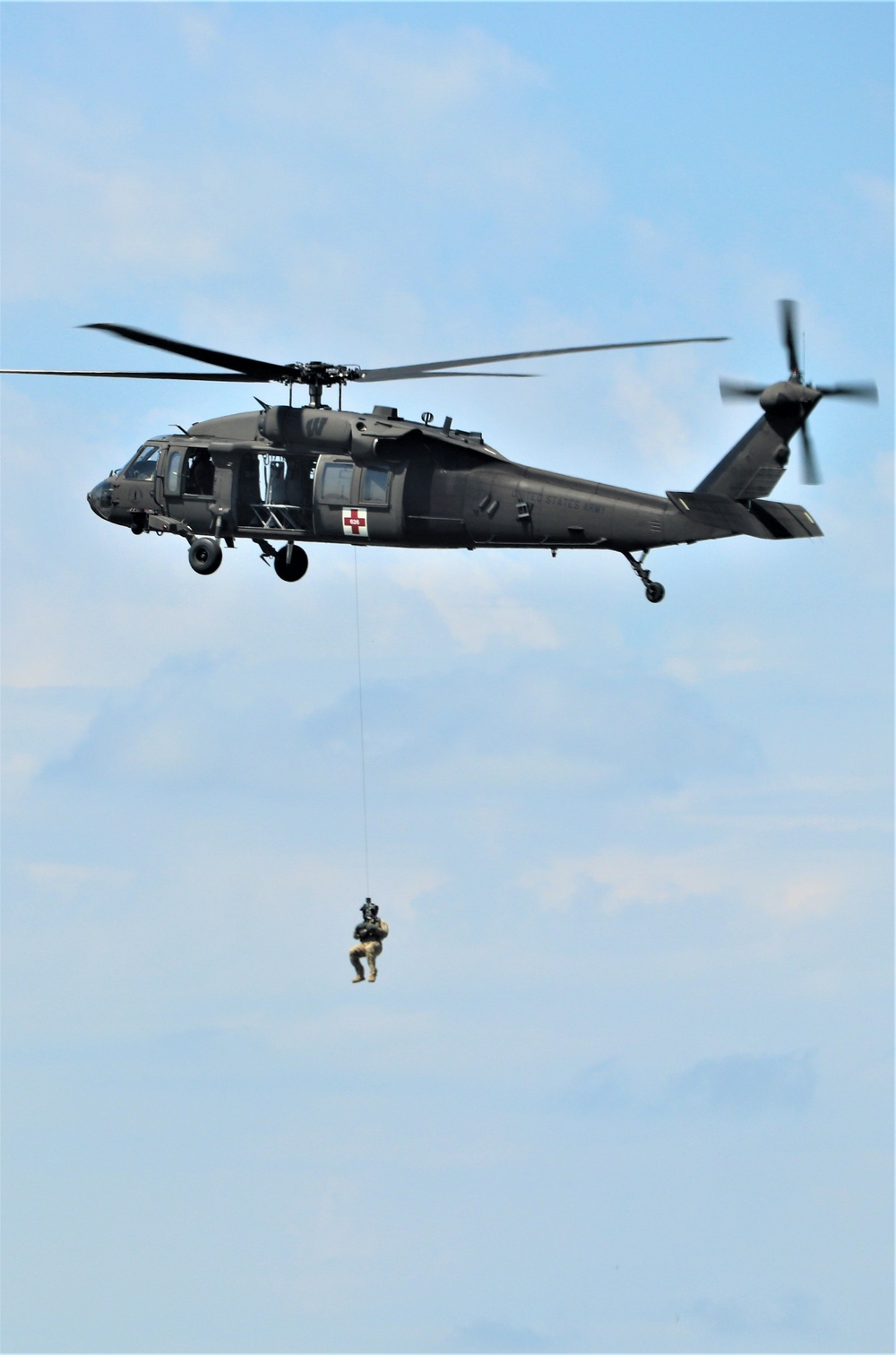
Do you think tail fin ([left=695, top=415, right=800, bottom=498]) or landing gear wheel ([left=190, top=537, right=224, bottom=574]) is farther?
landing gear wheel ([left=190, top=537, right=224, bottom=574])

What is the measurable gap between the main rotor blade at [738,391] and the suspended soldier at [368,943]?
49.3ft

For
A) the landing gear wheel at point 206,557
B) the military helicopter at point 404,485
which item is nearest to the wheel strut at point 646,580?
the military helicopter at point 404,485

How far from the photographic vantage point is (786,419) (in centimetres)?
5303

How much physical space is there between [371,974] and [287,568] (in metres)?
11.7

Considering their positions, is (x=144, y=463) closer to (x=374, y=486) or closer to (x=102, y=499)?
(x=102, y=499)

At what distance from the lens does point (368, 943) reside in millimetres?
53281

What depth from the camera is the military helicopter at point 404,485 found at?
52.7 m

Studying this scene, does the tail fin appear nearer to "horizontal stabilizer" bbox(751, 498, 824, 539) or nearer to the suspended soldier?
"horizontal stabilizer" bbox(751, 498, 824, 539)

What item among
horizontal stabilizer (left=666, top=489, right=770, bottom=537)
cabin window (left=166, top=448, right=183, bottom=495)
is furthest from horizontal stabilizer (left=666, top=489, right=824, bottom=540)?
cabin window (left=166, top=448, right=183, bottom=495)

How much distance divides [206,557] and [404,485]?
19.6 ft

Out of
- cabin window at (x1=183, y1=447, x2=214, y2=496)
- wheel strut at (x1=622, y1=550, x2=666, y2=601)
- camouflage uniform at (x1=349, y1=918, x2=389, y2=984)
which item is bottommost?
camouflage uniform at (x1=349, y1=918, x2=389, y2=984)

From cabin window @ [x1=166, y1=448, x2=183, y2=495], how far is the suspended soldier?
12800 mm

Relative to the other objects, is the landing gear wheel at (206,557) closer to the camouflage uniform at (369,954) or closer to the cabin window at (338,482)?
the cabin window at (338,482)

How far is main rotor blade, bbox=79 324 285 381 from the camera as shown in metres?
52.8
